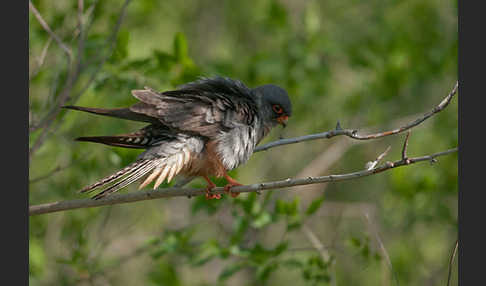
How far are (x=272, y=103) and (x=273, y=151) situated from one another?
500 centimetres

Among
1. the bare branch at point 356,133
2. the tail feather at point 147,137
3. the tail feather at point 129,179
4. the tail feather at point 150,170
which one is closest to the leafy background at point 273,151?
the tail feather at point 147,137

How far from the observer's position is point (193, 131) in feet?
15.8

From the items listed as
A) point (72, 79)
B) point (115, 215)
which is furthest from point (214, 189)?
point (115, 215)

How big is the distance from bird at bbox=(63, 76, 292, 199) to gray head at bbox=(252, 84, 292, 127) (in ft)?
0.91

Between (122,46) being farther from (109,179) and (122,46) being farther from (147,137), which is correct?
(109,179)

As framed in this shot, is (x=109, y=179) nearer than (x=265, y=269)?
Yes

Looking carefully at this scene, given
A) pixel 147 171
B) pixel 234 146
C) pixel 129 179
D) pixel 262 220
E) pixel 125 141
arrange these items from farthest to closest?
pixel 262 220 < pixel 234 146 < pixel 125 141 < pixel 147 171 < pixel 129 179

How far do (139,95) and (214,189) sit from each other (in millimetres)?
1031

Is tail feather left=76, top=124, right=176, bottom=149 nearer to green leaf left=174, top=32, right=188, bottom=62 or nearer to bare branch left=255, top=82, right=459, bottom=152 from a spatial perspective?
bare branch left=255, top=82, right=459, bottom=152

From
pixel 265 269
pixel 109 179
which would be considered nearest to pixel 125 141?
pixel 109 179

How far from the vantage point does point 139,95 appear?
4414 millimetres

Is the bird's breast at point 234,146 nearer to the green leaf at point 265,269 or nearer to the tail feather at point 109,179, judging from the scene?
the tail feather at point 109,179

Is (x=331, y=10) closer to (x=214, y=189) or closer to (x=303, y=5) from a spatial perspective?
(x=303, y=5)

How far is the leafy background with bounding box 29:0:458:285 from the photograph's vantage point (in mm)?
5918
